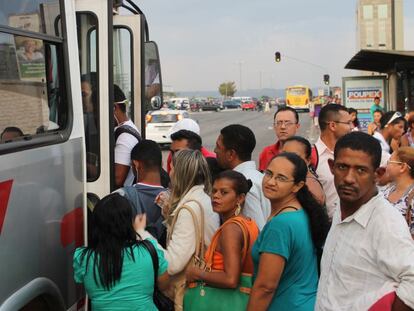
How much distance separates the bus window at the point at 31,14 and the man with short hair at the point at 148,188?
1.14 m

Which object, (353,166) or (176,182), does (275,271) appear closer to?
(353,166)

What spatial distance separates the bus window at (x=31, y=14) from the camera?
279 centimetres

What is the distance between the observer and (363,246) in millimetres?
2234

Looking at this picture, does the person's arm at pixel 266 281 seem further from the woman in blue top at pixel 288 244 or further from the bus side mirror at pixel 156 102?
the bus side mirror at pixel 156 102

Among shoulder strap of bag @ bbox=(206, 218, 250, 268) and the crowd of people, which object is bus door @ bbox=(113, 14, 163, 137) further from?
shoulder strap of bag @ bbox=(206, 218, 250, 268)

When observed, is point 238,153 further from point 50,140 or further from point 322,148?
point 50,140

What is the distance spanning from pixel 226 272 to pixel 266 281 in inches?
11.9

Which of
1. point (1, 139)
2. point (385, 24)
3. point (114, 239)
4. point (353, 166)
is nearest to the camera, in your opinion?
point (353, 166)

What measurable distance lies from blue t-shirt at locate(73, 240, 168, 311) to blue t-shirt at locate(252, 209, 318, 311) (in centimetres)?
64

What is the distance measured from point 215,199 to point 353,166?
1149 millimetres

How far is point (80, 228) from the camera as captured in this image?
3611 millimetres

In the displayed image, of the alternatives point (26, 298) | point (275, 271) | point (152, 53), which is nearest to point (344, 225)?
point (275, 271)

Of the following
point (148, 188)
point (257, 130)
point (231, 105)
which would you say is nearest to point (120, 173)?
point (148, 188)

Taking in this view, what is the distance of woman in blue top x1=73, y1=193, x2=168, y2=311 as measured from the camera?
3.15 m
